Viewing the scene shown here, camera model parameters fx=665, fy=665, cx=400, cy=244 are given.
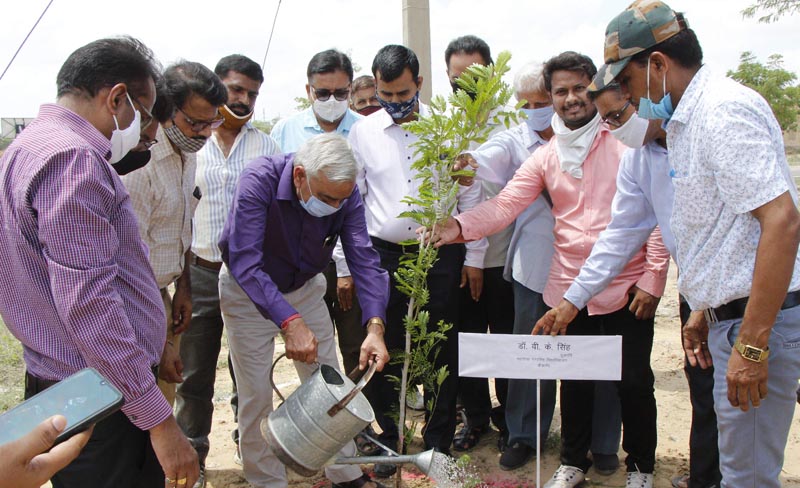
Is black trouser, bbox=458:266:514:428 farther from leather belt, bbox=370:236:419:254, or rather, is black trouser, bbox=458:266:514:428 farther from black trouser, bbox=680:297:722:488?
black trouser, bbox=680:297:722:488

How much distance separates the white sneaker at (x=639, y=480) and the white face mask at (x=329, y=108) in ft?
9.92

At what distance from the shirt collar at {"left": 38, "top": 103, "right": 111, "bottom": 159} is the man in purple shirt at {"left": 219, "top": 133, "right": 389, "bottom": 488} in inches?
44.1

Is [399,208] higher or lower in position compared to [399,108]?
lower

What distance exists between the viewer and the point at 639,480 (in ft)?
11.9

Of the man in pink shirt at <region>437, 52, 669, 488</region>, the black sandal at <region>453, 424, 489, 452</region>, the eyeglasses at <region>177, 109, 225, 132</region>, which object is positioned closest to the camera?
the eyeglasses at <region>177, 109, 225, 132</region>

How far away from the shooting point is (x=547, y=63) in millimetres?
3604

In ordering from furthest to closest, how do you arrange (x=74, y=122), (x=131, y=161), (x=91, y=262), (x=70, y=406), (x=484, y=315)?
(x=484, y=315) → (x=131, y=161) → (x=74, y=122) → (x=91, y=262) → (x=70, y=406)

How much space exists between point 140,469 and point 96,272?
835mm

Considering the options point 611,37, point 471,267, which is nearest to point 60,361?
point 611,37

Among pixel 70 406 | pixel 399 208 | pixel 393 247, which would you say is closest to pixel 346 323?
pixel 393 247

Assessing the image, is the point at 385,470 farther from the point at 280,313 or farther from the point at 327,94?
the point at 327,94

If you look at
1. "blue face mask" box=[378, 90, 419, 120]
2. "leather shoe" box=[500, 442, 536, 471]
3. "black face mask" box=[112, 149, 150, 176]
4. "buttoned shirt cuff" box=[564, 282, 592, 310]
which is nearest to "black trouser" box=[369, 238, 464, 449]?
"leather shoe" box=[500, 442, 536, 471]

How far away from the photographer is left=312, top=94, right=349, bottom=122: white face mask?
4758 mm

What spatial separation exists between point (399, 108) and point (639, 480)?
2.52 m
